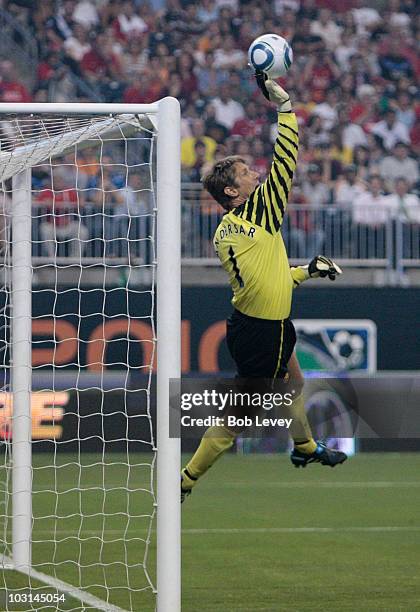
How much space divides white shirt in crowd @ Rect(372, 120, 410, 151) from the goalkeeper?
1219cm

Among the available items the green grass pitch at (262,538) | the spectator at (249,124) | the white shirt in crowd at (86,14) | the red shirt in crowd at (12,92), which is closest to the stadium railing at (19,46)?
the red shirt in crowd at (12,92)

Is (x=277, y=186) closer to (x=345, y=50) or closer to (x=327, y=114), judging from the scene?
(x=327, y=114)

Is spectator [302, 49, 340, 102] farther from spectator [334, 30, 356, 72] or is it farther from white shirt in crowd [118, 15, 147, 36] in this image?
white shirt in crowd [118, 15, 147, 36]

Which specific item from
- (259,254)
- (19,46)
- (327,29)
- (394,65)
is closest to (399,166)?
(394,65)

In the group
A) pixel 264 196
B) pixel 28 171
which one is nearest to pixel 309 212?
pixel 28 171

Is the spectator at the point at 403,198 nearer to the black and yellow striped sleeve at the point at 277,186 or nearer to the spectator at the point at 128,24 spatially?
the spectator at the point at 128,24

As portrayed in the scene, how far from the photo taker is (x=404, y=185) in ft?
55.2

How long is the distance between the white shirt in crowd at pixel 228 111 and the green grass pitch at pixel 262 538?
6.27 m

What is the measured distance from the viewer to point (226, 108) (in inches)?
743

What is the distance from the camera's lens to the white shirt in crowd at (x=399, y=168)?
17.9 meters

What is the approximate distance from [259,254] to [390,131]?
1262 centimetres

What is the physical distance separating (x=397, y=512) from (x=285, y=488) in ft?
5.51

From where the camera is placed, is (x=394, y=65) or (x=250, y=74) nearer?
(x=250, y=74)

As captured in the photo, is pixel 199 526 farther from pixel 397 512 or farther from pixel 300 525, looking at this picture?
pixel 397 512
